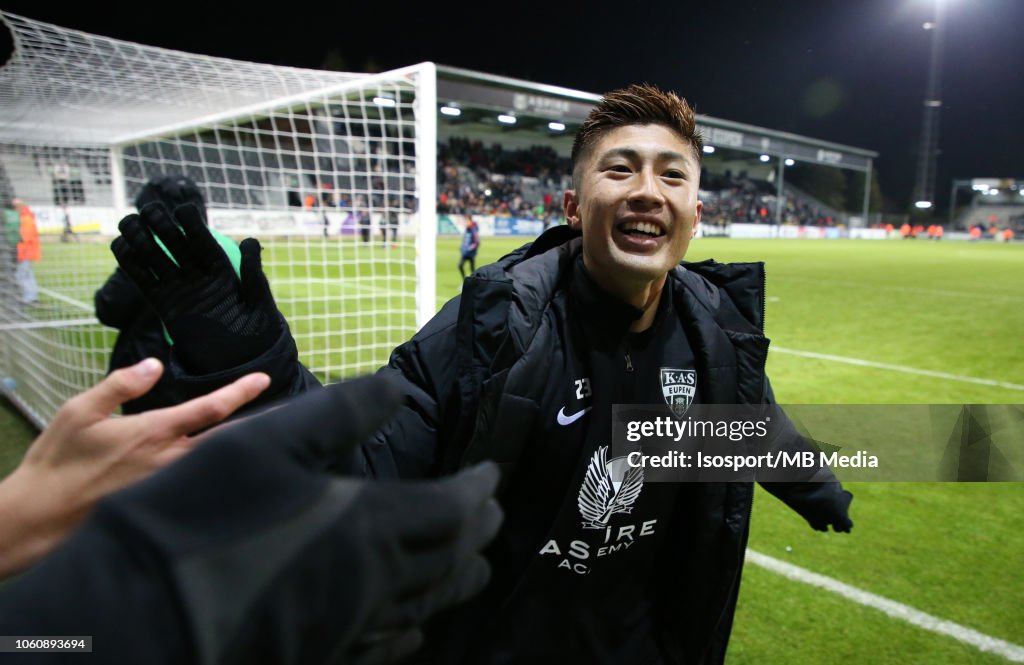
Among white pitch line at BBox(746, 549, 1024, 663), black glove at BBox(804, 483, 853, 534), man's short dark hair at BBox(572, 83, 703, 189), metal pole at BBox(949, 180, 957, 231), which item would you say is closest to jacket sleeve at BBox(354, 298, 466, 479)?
man's short dark hair at BBox(572, 83, 703, 189)

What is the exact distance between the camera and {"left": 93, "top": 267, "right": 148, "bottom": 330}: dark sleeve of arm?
3346mm

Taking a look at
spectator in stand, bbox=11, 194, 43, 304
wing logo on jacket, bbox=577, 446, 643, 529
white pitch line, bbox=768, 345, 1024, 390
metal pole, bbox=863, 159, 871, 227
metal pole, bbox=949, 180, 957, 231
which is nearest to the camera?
wing logo on jacket, bbox=577, 446, 643, 529

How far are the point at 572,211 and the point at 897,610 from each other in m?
2.55

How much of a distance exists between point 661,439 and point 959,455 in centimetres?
187

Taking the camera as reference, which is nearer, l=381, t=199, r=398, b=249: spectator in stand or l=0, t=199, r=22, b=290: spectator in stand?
l=381, t=199, r=398, b=249: spectator in stand

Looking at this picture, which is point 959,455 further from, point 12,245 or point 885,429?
point 12,245

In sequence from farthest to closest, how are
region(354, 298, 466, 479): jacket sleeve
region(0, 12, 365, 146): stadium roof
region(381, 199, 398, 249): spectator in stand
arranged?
A: region(381, 199, 398, 249): spectator in stand
region(0, 12, 365, 146): stadium roof
region(354, 298, 466, 479): jacket sleeve

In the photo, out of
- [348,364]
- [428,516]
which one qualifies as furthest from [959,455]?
[348,364]

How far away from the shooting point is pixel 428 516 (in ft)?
2.01

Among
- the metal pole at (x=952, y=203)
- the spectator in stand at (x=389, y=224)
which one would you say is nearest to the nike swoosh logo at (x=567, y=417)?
the spectator in stand at (x=389, y=224)

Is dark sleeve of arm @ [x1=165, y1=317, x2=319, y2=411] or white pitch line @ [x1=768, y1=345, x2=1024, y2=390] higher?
dark sleeve of arm @ [x1=165, y1=317, x2=319, y2=411]

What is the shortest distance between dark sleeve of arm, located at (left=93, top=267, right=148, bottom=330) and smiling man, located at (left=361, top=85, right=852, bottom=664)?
7.85ft

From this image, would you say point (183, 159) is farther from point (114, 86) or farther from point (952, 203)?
point (952, 203)

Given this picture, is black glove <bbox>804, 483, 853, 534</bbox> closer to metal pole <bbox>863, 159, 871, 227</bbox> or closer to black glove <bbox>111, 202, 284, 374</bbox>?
black glove <bbox>111, 202, 284, 374</bbox>
